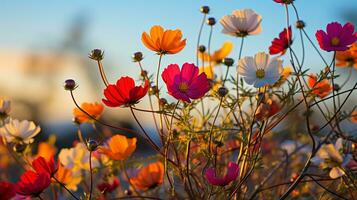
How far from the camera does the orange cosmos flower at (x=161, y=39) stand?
946 mm

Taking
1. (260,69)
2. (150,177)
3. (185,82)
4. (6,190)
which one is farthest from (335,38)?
(6,190)

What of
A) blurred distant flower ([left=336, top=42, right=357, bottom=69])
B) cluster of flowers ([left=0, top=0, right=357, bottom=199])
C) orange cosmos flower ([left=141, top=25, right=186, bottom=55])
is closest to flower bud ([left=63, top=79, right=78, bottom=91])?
cluster of flowers ([left=0, top=0, right=357, bottom=199])

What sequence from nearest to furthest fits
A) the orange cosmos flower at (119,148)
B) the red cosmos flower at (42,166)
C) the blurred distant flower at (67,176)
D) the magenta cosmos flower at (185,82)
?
the magenta cosmos flower at (185,82) → the red cosmos flower at (42,166) → the orange cosmos flower at (119,148) → the blurred distant flower at (67,176)

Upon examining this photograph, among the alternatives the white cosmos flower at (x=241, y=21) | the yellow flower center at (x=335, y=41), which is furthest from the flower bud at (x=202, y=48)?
the yellow flower center at (x=335, y=41)

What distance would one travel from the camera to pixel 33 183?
940mm

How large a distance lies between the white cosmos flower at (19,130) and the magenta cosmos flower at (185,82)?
40cm

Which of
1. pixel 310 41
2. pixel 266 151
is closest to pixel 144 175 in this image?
pixel 310 41

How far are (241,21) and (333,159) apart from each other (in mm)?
316

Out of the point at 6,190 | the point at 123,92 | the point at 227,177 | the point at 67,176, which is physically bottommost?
the point at 67,176

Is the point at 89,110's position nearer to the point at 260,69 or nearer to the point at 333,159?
the point at 260,69

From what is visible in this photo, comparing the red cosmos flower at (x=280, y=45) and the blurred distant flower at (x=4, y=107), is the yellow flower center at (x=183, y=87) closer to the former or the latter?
the red cosmos flower at (x=280, y=45)

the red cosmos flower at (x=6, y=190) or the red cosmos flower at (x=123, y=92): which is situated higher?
the red cosmos flower at (x=123, y=92)

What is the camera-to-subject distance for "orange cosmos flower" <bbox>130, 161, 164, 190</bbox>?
1.20 metres

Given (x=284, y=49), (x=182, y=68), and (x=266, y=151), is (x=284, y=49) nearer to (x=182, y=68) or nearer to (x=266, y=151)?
(x=182, y=68)
